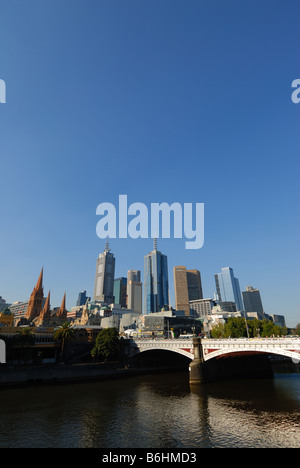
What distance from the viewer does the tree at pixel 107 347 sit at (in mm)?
90812

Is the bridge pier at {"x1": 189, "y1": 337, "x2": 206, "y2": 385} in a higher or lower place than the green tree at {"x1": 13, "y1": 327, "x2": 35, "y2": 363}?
lower

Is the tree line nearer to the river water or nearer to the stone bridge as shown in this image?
the stone bridge

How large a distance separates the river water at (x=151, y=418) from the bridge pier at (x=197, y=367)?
7.43 metres

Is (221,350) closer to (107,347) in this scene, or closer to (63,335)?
(107,347)

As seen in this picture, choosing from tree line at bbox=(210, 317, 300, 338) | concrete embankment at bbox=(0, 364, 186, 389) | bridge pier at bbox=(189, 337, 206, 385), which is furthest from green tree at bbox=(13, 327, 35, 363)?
tree line at bbox=(210, 317, 300, 338)

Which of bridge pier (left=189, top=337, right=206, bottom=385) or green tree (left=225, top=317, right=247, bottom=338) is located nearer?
bridge pier (left=189, top=337, right=206, bottom=385)

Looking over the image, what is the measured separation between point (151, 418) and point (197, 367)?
34275 millimetres

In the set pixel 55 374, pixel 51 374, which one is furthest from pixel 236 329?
pixel 51 374

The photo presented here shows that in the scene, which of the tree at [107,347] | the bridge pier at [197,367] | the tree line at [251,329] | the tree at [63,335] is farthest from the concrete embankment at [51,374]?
the tree line at [251,329]

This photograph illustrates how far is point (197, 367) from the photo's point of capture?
6994 cm

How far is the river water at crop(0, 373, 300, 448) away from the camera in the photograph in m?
30.3

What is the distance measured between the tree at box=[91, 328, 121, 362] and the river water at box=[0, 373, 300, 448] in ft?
98.1

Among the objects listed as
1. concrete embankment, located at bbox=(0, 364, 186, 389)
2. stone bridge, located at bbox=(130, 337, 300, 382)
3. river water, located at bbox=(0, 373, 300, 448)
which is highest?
stone bridge, located at bbox=(130, 337, 300, 382)
